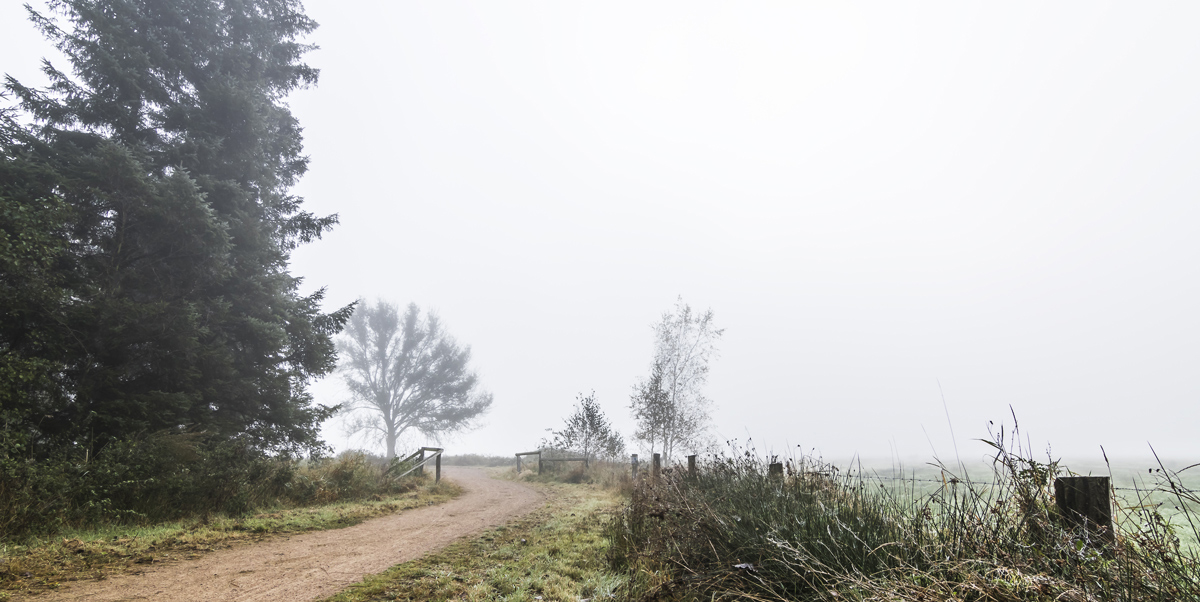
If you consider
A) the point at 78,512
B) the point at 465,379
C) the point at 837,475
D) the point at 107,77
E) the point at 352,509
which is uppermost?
the point at 107,77

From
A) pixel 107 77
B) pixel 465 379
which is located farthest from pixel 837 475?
pixel 465 379

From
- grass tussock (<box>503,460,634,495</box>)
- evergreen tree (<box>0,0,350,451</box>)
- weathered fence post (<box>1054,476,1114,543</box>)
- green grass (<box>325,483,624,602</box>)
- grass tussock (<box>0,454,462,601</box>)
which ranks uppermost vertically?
evergreen tree (<box>0,0,350,451</box>)

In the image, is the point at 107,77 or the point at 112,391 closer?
the point at 112,391

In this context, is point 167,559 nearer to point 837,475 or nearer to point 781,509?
point 781,509

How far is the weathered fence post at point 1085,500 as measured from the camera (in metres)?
2.88

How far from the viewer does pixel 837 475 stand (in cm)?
480

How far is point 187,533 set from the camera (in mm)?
6961

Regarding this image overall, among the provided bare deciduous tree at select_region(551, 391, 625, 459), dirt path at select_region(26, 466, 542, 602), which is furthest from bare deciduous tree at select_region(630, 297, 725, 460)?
dirt path at select_region(26, 466, 542, 602)

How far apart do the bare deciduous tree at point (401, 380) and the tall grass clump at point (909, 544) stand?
102ft

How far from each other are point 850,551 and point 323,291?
14.0 metres

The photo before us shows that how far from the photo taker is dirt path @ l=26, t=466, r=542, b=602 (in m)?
4.78

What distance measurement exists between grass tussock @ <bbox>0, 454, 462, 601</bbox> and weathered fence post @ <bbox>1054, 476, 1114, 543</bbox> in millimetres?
8420

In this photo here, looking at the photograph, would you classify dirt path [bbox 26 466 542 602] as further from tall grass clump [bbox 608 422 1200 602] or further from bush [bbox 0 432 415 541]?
tall grass clump [bbox 608 422 1200 602]

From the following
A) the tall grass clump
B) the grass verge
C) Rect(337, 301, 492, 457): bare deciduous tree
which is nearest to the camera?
the tall grass clump
